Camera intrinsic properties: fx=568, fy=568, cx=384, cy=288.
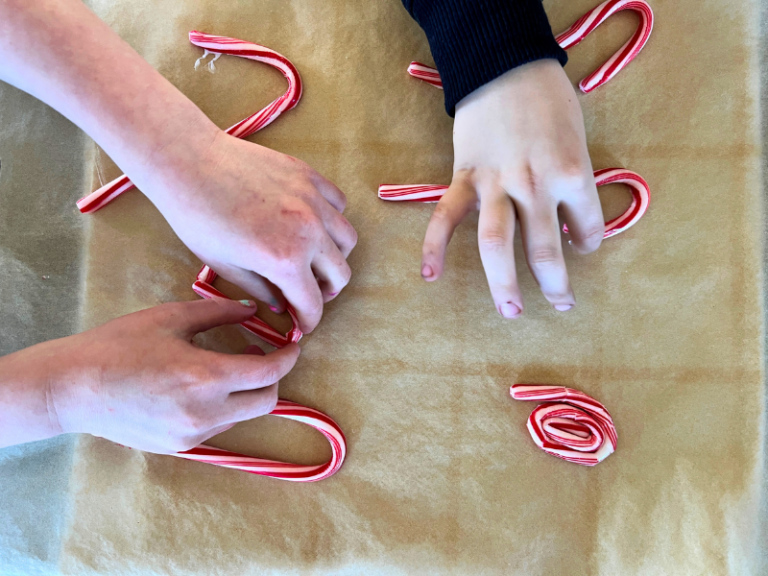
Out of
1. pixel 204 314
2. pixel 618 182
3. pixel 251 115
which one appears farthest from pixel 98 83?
A: pixel 618 182

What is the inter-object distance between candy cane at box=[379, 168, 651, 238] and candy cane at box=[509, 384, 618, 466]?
28 cm

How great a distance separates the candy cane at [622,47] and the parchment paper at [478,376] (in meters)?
0.02

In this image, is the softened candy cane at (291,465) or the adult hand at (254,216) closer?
the adult hand at (254,216)

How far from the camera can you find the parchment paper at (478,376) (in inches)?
38.3

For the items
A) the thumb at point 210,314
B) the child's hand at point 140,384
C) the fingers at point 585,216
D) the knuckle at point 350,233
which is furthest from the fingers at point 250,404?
the fingers at point 585,216

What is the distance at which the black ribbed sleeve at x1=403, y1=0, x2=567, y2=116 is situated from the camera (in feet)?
2.92

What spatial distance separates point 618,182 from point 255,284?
659 millimetres

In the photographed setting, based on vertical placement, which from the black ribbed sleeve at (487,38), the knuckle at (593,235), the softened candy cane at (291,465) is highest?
the black ribbed sleeve at (487,38)

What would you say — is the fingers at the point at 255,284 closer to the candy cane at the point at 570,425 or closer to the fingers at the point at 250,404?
the fingers at the point at 250,404

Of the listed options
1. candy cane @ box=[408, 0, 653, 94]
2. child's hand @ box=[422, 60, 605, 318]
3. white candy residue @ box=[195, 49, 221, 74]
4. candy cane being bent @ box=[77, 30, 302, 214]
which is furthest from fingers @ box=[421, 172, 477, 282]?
white candy residue @ box=[195, 49, 221, 74]

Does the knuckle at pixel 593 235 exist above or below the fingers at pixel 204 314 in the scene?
below

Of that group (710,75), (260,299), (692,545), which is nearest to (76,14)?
(260,299)

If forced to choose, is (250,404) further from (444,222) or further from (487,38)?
(487,38)

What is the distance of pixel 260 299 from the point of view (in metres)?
0.98
